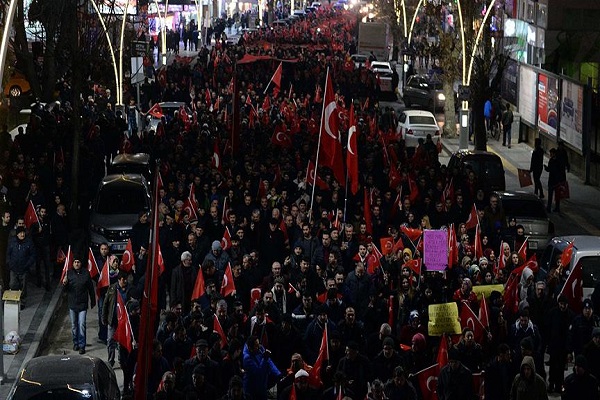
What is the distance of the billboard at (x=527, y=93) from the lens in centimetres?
4519

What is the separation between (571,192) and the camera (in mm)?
37062

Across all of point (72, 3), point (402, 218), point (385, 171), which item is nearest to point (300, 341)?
point (402, 218)

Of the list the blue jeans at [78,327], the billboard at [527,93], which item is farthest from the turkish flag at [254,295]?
the billboard at [527,93]

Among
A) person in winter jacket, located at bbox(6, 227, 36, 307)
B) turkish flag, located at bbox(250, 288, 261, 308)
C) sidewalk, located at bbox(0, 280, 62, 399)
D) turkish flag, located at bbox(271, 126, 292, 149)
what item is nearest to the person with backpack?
Answer: turkish flag, located at bbox(271, 126, 292, 149)

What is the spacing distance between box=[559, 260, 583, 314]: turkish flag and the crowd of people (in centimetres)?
19

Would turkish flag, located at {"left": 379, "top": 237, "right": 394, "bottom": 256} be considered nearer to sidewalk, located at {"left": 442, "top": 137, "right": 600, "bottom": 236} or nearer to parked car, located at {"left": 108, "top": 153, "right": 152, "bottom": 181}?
sidewalk, located at {"left": 442, "top": 137, "right": 600, "bottom": 236}

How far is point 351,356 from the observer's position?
16.0 m

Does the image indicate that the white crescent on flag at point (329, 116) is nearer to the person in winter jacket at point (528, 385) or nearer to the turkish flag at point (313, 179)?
the turkish flag at point (313, 179)

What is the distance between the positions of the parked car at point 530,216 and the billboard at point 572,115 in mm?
10692

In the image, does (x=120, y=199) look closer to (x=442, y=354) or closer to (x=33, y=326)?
(x=33, y=326)

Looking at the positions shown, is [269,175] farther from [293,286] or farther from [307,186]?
[293,286]

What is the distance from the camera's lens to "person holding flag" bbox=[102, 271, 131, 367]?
1953 centimetres

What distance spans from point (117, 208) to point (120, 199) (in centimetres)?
23

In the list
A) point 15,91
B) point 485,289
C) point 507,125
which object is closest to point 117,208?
point 485,289
